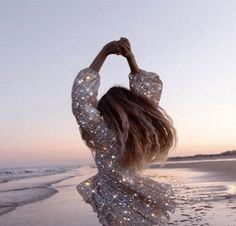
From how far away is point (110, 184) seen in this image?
332cm

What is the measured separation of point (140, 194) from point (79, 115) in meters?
0.64

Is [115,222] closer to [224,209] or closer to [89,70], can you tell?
[89,70]

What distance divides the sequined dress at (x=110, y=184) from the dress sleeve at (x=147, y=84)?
34 centimetres

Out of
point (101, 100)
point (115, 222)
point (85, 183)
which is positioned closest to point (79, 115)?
point (101, 100)

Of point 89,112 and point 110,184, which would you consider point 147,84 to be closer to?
point 89,112

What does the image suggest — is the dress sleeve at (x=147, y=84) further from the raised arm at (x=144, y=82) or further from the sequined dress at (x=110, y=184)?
the sequined dress at (x=110, y=184)

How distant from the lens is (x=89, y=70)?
3.47m

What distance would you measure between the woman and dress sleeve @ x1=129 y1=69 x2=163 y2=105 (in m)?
0.18

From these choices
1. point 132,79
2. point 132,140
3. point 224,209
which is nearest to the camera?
point 132,140

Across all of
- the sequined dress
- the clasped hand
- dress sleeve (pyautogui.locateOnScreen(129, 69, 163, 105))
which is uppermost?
the clasped hand

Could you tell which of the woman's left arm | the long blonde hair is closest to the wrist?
the woman's left arm

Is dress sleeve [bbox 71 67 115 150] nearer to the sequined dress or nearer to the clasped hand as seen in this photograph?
the sequined dress

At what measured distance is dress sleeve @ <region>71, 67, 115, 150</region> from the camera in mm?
3242

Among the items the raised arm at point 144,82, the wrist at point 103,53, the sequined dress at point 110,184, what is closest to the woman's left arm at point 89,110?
the sequined dress at point 110,184
